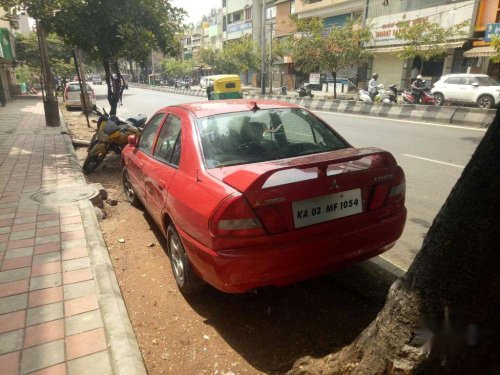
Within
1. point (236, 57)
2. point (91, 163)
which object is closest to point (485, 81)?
point (91, 163)

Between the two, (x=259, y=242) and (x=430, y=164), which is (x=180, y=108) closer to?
(x=259, y=242)

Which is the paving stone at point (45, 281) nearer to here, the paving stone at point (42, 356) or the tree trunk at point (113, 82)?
the paving stone at point (42, 356)

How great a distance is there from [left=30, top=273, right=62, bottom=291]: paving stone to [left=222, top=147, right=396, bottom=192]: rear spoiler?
1.84 m

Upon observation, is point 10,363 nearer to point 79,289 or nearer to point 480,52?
point 79,289

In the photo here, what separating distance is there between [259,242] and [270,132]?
1329mm

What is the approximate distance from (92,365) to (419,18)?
1047 inches

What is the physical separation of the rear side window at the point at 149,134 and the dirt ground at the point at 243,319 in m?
1.32

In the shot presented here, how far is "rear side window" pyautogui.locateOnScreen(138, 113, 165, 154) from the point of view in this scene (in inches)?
165

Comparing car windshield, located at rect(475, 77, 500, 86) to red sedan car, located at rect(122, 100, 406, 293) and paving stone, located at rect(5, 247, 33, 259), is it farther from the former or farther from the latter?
paving stone, located at rect(5, 247, 33, 259)

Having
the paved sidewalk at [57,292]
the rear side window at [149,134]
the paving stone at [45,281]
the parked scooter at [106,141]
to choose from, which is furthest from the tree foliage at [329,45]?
the paving stone at [45,281]

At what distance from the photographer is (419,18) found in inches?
918

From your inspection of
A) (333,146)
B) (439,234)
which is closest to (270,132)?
(333,146)

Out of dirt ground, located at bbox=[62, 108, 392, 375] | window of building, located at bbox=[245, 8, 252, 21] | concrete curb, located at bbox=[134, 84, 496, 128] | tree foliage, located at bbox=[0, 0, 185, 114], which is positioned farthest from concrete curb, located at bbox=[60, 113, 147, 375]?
window of building, located at bbox=[245, 8, 252, 21]

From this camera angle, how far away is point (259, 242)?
2408mm
